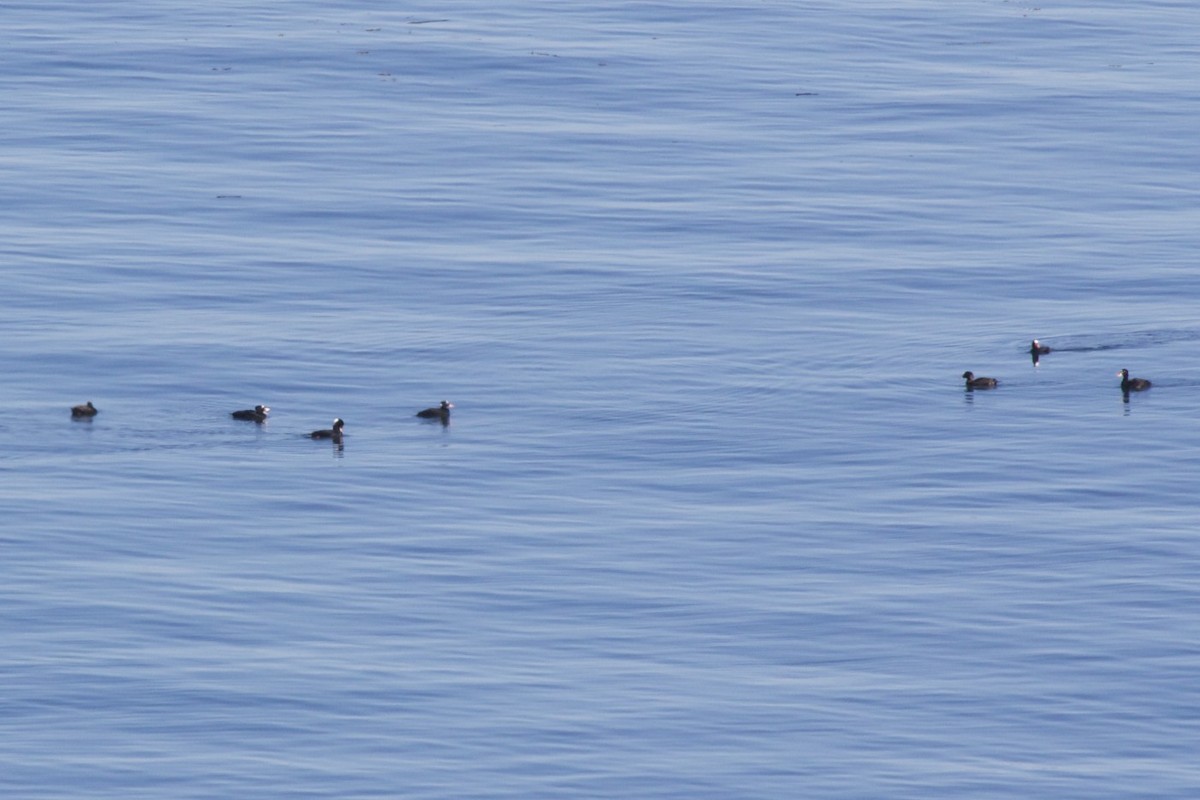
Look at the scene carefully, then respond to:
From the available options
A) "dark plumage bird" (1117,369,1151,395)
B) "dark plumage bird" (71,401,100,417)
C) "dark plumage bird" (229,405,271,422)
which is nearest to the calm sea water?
"dark plumage bird" (229,405,271,422)

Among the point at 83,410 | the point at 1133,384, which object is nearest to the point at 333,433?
the point at 83,410

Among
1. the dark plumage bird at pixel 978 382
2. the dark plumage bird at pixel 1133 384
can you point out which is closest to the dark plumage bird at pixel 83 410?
the dark plumage bird at pixel 978 382

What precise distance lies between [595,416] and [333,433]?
452 centimetres

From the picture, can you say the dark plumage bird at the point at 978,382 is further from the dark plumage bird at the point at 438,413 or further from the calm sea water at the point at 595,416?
the dark plumage bird at the point at 438,413

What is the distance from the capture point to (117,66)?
228 feet

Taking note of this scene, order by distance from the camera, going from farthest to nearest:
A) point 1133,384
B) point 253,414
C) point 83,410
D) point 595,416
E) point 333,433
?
1. point 1133,384
2. point 595,416
3. point 253,414
4. point 83,410
5. point 333,433

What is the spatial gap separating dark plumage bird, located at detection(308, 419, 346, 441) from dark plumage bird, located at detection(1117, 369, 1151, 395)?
44.8ft

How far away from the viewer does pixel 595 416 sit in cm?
4069

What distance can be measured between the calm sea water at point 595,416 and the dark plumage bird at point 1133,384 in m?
0.41

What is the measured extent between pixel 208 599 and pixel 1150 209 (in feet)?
100.0

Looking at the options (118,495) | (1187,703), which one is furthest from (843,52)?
(1187,703)

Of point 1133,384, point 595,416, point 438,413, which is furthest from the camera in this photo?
point 1133,384

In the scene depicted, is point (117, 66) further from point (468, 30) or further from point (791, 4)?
point (791, 4)

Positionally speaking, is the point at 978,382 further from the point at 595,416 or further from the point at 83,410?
the point at 83,410
